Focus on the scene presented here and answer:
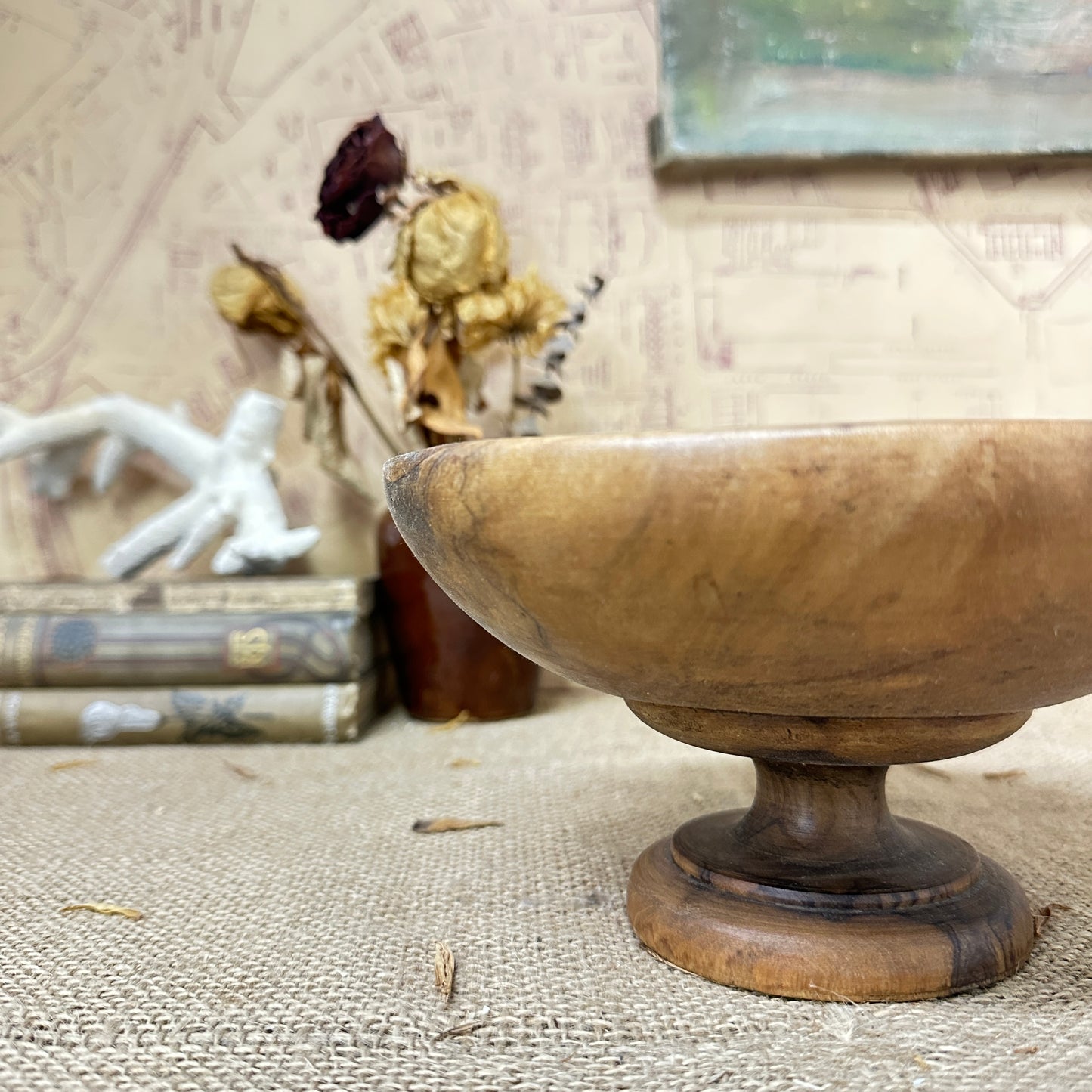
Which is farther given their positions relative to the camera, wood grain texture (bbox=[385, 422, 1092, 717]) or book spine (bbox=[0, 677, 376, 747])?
book spine (bbox=[0, 677, 376, 747])

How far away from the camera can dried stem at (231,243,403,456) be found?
994mm

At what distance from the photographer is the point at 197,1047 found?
315 millimetres

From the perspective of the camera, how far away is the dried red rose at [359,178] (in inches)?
32.9

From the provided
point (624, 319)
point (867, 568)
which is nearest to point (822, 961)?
point (867, 568)

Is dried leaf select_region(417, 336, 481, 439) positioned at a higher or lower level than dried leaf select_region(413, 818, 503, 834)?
higher

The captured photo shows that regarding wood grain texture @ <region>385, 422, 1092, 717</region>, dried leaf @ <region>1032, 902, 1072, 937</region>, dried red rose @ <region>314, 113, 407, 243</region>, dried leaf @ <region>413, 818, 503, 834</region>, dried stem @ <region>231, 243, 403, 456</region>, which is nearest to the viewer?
wood grain texture @ <region>385, 422, 1092, 717</region>

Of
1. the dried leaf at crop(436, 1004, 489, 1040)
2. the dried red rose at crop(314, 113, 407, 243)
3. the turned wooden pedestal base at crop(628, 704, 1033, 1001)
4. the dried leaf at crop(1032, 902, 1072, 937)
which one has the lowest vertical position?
the dried leaf at crop(1032, 902, 1072, 937)

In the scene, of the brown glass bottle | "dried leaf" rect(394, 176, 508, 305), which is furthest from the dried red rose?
the brown glass bottle

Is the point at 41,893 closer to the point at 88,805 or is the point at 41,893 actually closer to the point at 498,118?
the point at 88,805

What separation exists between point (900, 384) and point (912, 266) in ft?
0.48

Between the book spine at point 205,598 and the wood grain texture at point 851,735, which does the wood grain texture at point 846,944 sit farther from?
the book spine at point 205,598

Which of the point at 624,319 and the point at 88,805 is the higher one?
the point at 624,319

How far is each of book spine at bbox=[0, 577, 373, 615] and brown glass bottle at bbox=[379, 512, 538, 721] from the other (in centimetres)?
5

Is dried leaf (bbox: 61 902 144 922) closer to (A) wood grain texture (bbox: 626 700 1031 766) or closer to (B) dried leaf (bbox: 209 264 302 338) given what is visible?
(A) wood grain texture (bbox: 626 700 1031 766)
